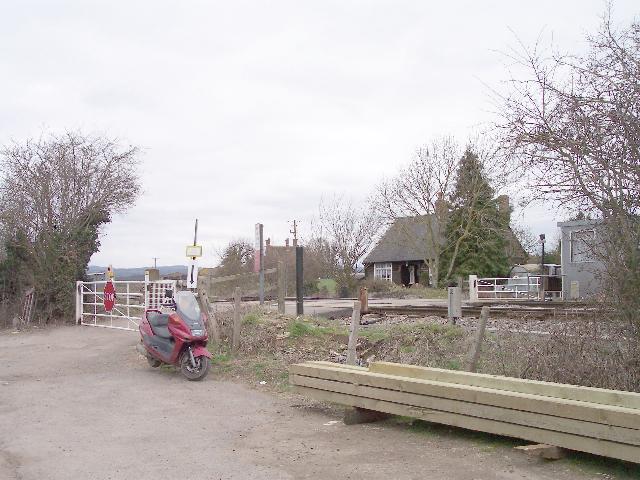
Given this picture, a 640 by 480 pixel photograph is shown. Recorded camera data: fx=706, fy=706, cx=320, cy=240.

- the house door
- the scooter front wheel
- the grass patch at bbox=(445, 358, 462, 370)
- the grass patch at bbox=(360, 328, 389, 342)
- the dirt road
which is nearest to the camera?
the dirt road

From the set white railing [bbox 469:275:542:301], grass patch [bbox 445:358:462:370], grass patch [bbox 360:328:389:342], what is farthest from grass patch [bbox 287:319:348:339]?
white railing [bbox 469:275:542:301]

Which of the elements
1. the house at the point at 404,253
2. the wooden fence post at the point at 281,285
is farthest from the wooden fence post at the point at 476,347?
the house at the point at 404,253

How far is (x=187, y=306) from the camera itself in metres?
11.8

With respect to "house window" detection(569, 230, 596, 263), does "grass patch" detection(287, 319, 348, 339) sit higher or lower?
lower

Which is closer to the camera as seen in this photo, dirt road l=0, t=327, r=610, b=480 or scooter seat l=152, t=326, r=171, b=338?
dirt road l=0, t=327, r=610, b=480

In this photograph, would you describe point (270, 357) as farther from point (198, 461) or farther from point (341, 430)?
point (198, 461)

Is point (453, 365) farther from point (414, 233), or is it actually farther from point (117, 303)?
point (414, 233)

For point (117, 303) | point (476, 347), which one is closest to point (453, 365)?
point (476, 347)

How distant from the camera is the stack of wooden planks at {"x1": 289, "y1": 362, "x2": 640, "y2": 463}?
18.7 ft

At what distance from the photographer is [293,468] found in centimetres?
629

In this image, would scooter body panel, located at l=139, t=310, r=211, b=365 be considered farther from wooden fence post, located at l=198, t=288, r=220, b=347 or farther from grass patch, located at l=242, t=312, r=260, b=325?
grass patch, located at l=242, t=312, r=260, b=325

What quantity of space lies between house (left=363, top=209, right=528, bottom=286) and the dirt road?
1189 inches

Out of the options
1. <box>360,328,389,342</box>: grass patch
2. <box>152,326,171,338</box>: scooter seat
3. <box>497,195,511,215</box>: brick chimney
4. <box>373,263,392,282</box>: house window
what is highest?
<box>497,195,511,215</box>: brick chimney

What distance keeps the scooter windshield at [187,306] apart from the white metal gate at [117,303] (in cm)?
611
